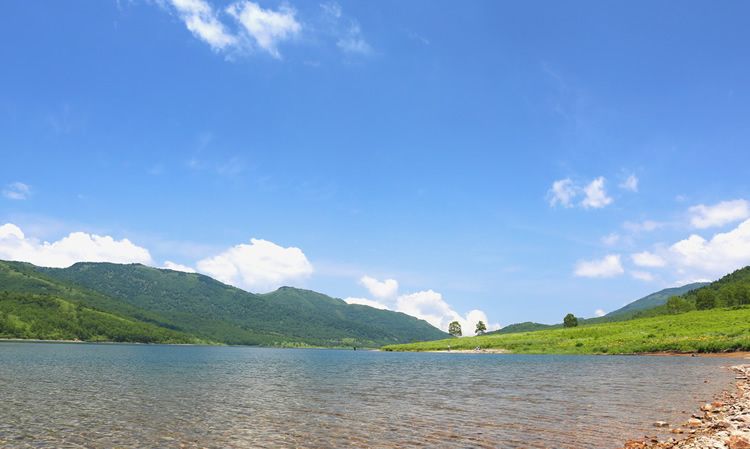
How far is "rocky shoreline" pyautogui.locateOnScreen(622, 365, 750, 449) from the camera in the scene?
1744cm

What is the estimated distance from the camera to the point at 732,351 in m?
95.5

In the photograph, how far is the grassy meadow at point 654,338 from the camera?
340 ft

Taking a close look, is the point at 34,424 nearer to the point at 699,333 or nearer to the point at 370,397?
the point at 370,397

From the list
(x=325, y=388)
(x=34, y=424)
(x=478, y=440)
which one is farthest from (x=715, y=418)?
(x=34, y=424)

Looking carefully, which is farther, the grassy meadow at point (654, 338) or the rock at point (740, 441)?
the grassy meadow at point (654, 338)

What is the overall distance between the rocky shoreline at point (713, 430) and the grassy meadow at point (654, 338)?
88960mm

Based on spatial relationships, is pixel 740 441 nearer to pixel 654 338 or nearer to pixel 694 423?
pixel 694 423

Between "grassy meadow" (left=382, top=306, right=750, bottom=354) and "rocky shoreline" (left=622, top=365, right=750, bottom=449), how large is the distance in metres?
89.0

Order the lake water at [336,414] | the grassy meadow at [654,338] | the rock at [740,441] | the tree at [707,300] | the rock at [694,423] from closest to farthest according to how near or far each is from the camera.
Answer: the rock at [740,441], the lake water at [336,414], the rock at [694,423], the grassy meadow at [654,338], the tree at [707,300]

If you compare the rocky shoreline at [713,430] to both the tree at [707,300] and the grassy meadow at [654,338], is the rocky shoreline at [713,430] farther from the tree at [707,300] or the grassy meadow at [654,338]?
the tree at [707,300]

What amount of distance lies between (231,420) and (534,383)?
3691cm

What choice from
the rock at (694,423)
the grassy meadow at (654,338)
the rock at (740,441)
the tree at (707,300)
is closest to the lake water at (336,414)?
the rock at (694,423)

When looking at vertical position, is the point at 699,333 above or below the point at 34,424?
above

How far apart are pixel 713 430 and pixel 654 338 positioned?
12599 cm
